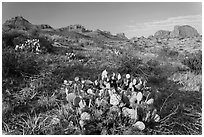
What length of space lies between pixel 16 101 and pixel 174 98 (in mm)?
Answer: 2997

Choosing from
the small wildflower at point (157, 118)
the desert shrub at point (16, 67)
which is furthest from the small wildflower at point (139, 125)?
the desert shrub at point (16, 67)

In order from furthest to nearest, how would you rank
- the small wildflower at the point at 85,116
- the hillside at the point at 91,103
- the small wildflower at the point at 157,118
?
the small wildflower at the point at 157,118
the hillside at the point at 91,103
the small wildflower at the point at 85,116

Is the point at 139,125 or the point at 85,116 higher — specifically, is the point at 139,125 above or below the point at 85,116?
below

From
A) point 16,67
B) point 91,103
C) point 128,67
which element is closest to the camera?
point 91,103

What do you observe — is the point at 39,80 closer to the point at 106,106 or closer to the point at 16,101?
the point at 16,101

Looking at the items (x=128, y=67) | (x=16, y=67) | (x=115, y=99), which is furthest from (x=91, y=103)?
(x=128, y=67)

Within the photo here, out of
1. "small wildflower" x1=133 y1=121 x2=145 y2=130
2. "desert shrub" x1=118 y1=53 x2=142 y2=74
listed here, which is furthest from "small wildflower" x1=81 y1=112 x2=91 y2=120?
"desert shrub" x1=118 y1=53 x2=142 y2=74

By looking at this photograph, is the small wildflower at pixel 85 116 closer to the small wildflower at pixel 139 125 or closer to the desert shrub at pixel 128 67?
the small wildflower at pixel 139 125

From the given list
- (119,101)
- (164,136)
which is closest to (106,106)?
(119,101)

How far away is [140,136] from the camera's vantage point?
10.0ft

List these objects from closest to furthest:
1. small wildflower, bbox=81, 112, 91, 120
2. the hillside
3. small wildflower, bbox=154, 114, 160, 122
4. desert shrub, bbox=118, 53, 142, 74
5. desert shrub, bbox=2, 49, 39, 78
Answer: small wildflower, bbox=81, 112, 91, 120, the hillside, small wildflower, bbox=154, 114, 160, 122, desert shrub, bbox=2, 49, 39, 78, desert shrub, bbox=118, 53, 142, 74

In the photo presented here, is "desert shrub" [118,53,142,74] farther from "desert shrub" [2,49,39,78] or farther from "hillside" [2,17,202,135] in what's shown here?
"desert shrub" [2,49,39,78]

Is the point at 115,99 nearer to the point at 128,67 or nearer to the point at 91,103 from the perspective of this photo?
the point at 91,103

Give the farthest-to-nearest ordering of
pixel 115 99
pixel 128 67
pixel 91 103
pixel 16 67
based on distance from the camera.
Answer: pixel 128 67
pixel 16 67
pixel 91 103
pixel 115 99
